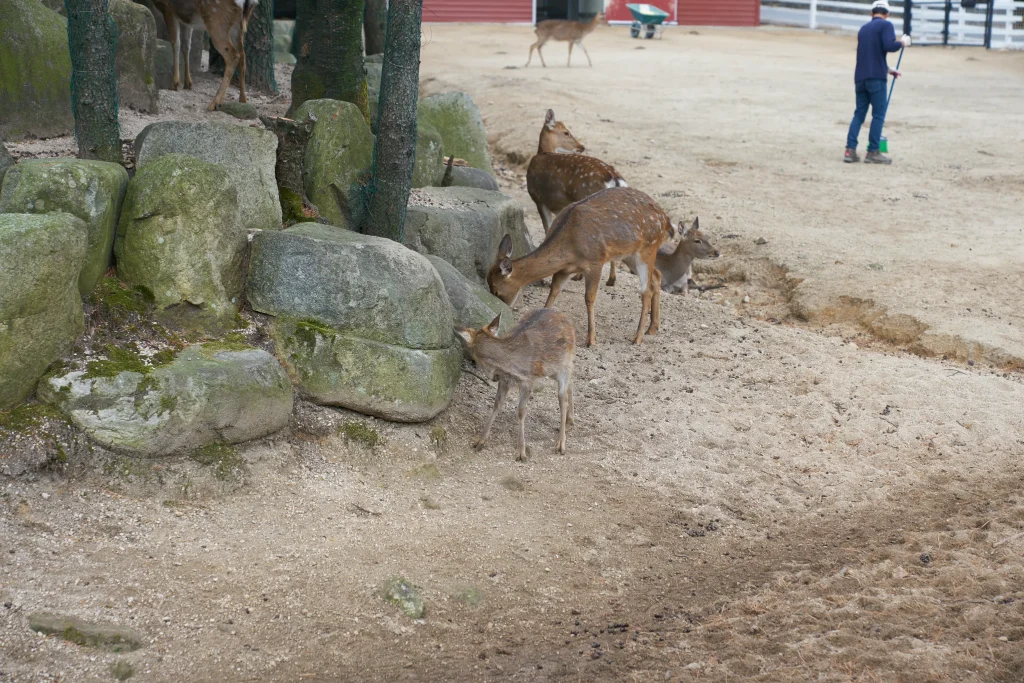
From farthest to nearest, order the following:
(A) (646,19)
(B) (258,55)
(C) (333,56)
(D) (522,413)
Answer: (A) (646,19), (B) (258,55), (C) (333,56), (D) (522,413)

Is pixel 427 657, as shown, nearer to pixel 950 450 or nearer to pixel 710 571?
pixel 710 571

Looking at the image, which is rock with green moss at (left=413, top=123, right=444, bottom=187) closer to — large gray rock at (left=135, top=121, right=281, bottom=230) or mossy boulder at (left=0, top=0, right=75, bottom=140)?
large gray rock at (left=135, top=121, right=281, bottom=230)

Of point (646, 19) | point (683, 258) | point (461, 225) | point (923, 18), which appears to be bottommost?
point (683, 258)

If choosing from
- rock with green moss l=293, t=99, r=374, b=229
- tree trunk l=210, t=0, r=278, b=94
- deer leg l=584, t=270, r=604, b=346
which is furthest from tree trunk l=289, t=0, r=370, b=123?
tree trunk l=210, t=0, r=278, b=94

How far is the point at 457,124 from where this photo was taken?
10.4m

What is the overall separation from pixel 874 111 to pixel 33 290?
11.5 meters

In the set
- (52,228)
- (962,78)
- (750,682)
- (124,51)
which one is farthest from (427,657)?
(962,78)

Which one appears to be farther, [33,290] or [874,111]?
[874,111]

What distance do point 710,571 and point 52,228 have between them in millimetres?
3332

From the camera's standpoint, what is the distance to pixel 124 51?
8875 millimetres

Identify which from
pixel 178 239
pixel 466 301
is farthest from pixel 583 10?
pixel 178 239

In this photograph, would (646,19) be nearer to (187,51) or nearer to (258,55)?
(258,55)

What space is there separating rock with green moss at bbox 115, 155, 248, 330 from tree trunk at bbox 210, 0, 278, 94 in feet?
22.2

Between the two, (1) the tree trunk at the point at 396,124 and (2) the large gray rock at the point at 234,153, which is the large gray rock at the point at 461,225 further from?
(2) the large gray rock at the point at 234,153
